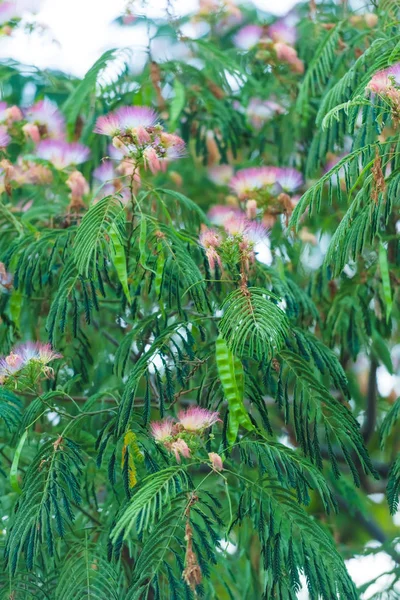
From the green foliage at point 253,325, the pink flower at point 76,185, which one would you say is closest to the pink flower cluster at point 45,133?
the pink flower at point 76,185

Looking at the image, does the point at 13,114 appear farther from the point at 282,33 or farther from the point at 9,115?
the point at 282,33

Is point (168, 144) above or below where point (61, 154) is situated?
below

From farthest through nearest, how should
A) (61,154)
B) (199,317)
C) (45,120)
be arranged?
(45,120) → (61,154) → (199,317)

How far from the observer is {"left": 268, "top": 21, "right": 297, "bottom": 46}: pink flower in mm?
3281

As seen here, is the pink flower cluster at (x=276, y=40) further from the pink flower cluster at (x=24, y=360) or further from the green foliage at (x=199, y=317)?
the pink flower cluster at (x=24, y=360)

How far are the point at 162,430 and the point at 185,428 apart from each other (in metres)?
0.04

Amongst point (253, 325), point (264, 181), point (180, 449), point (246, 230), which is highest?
point (264, 181)

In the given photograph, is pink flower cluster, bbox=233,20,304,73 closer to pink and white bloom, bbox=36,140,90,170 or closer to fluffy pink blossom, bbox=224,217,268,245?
pink and white bloom, bbox=36,140,90,170

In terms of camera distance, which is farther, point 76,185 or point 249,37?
point 249,37

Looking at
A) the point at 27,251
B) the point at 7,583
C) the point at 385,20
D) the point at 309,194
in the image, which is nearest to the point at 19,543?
the point at 7,583

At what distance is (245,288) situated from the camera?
6.98 ft

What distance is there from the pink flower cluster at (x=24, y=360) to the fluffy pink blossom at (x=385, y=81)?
820mm

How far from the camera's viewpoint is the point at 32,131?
2.94 meters

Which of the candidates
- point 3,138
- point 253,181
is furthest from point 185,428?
point 3,138
